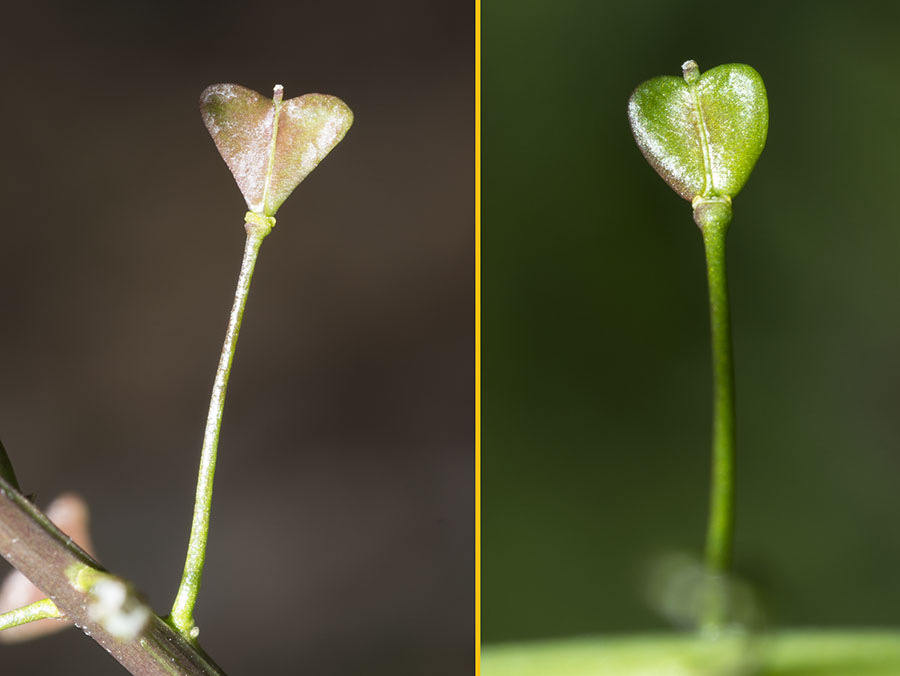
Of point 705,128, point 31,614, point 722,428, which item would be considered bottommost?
point 31,614

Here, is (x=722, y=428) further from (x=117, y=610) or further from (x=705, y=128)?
(x=117, y=610)

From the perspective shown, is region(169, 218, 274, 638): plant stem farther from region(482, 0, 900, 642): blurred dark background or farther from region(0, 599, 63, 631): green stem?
region(482, 0, 900, 642): blurred dark background

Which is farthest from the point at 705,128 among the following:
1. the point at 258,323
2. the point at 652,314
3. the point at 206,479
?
the point at 258,323

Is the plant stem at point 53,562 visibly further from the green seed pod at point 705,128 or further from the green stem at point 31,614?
the green seed pod at point 705,128

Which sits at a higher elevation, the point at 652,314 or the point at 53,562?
the point at 652,314

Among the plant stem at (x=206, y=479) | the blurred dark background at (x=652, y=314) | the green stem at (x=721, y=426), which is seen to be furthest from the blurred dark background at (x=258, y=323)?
the green stem at (x=721, y=426)

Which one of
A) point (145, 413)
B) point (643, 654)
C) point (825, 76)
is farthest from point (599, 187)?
point (145, 413)

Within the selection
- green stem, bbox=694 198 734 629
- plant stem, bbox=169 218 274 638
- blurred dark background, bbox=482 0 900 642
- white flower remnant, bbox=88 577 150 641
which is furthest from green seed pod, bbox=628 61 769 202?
blurred dark background, bbox=482 0 900 642
